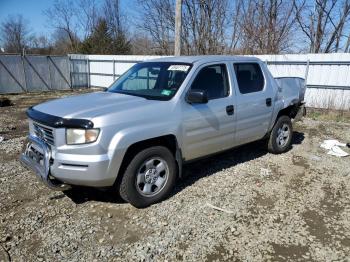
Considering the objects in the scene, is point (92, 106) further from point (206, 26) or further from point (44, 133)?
point (206, 26)

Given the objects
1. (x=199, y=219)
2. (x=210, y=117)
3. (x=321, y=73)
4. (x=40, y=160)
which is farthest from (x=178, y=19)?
(x=199, y=219)

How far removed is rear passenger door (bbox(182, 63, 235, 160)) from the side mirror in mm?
84

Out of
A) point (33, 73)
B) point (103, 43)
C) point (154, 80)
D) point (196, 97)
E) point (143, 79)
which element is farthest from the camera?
point (103, 43)

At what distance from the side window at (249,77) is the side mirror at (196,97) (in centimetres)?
109

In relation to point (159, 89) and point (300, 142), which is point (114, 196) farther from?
point (300, 142)

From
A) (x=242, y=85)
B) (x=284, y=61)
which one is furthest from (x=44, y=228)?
(x=284, y=61)

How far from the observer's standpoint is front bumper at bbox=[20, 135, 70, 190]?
11.5 ft

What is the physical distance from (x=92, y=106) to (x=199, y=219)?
1886 millimetres

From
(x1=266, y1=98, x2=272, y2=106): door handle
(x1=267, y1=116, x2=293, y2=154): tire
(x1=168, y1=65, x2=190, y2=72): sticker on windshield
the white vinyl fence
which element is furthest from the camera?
the white vinyl fence

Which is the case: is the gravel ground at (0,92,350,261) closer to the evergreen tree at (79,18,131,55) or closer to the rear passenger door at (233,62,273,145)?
the rear passenger door at (233,62,273,145)

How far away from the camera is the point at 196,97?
158 inches

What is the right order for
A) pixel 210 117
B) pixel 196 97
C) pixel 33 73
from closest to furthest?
pixel 196 97, pixel 210 117, pixel 33 73

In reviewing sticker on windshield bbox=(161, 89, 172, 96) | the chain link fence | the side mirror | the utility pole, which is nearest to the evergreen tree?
the chain link fence

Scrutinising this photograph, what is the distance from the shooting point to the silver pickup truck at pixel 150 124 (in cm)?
343
